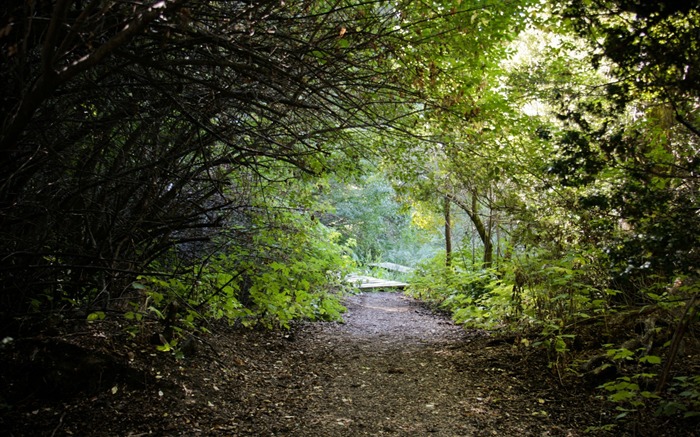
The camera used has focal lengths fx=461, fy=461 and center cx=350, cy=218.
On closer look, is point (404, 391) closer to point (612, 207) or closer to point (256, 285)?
point (612, 207)

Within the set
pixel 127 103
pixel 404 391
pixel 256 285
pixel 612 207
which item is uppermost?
pixel 127 103

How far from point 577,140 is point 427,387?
281 cm

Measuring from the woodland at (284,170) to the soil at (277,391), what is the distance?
0.12 ft

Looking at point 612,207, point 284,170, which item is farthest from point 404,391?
point 284,170

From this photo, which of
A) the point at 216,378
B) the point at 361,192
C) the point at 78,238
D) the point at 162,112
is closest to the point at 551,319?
the point at 216,378

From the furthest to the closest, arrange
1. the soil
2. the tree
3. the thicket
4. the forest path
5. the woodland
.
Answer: the forest path < the soil < the thicket < the woodland < the tree

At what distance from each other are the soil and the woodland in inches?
1.4

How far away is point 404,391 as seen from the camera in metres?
4.63

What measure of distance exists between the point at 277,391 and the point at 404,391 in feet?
A: 4.14

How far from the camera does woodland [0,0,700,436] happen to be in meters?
2.84

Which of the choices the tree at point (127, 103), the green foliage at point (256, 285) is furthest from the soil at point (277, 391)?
the tree at point (127, 103)

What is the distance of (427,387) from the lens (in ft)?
15.5

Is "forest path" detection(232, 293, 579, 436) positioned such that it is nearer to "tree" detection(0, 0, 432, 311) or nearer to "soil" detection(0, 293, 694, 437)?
"soil" detection(0, 293, 694, 437)

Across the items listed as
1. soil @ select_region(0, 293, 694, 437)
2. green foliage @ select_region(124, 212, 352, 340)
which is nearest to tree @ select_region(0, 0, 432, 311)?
green foliage @ select_region(124, 212, 352, 340)
